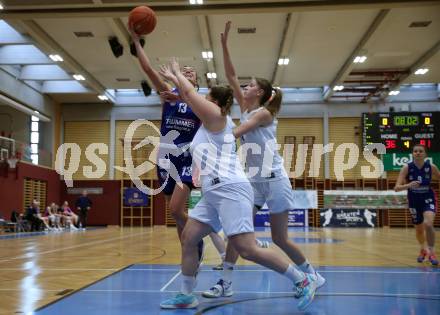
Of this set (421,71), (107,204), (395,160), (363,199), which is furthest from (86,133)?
(421,71)

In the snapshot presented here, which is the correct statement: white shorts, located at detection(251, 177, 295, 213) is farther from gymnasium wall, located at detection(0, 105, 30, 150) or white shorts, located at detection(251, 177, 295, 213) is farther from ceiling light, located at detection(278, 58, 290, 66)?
gymnasium wall, located at detection(0, 105, 30, 150)

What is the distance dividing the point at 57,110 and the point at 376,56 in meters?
16.9

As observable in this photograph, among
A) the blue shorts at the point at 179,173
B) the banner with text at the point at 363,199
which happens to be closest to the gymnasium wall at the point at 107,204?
the banner with text at the point at 363,199

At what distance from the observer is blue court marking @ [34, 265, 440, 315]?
371 centimetres

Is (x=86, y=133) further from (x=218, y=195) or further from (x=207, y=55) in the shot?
(x=218, y=195)

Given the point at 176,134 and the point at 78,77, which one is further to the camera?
the point at 78,77

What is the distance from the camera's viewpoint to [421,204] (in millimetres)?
7277

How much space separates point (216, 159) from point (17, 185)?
19.8 metres

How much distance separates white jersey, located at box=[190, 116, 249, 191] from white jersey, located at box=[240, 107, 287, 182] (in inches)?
24.9

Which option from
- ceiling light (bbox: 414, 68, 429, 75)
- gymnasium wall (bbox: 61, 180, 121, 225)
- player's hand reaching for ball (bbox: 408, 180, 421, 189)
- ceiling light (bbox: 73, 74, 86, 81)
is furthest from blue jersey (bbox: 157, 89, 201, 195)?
gymnasium wall (bbox: 61, 180, 121, 225)

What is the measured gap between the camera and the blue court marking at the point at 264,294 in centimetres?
371

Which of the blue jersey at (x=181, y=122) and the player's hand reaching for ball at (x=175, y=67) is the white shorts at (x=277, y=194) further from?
the player's hand reaching for ball at (x=175, y=67)

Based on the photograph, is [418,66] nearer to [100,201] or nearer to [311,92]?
[311,92]

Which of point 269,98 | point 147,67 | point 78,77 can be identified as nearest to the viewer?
point 269,98
